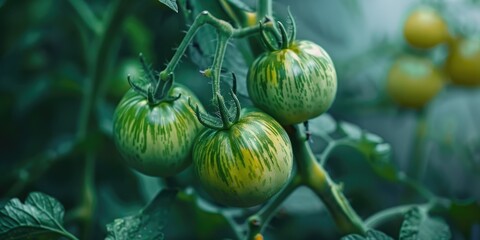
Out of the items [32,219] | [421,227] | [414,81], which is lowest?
[414,81]

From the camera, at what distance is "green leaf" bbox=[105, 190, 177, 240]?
56 centimetres

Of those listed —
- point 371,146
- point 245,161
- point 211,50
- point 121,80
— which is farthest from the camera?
point 121,80

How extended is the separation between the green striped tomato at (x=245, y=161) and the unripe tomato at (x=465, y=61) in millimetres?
661

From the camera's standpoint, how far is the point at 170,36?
1.14m

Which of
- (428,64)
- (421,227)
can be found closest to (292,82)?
(421,227)

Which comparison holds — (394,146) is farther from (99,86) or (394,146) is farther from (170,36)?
(99,86)

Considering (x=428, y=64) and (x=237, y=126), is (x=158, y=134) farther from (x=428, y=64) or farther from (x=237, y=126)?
(x=428, y=64)

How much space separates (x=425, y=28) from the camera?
1088 millimetres

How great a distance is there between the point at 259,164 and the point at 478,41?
0.72 m

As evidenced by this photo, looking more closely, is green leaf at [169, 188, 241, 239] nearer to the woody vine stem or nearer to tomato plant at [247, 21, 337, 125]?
the woody vine stem

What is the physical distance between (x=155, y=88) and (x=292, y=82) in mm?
101

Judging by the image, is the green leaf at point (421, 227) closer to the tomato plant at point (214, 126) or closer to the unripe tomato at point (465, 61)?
the tomato plant at point (214, 126)

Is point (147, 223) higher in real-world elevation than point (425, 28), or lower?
higher

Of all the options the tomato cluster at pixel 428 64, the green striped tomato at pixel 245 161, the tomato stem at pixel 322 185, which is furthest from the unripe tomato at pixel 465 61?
the green striped tomato at pixel 245 161
